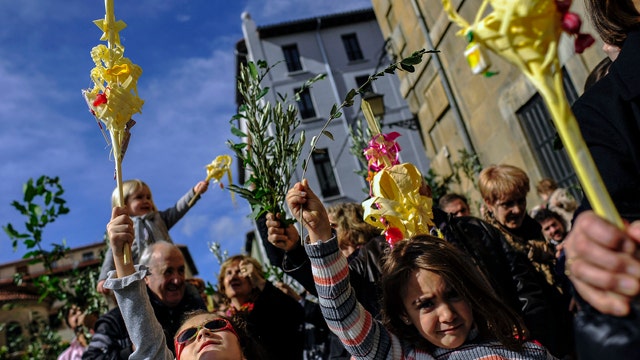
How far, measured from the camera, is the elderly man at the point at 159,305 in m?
2.82

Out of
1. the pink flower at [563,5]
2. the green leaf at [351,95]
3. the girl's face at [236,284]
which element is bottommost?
the girl's face at [236,284]

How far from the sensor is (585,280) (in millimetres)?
851

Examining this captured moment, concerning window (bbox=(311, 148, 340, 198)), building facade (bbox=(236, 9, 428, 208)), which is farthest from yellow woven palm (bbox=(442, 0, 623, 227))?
window (bbox=(311, 148, 340, 198))

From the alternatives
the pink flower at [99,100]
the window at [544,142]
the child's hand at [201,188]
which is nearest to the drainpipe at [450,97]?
the window at [544,142]

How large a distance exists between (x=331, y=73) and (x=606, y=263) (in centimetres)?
2452

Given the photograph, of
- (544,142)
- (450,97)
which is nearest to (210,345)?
(544,142)

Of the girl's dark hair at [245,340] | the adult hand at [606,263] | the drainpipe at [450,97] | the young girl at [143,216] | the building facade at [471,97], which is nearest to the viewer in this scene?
the adult hand at [606,263]

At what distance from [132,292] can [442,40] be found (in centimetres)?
744

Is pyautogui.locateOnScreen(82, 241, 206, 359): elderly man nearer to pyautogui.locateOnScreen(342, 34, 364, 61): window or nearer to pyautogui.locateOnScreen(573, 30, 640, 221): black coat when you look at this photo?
pyautogui.locateOnScreen(573, 30, 640, 221): black coat

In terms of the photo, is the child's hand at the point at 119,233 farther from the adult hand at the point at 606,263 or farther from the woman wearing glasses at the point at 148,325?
the adult hand at the point at 606,263

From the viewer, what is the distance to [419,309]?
195cm

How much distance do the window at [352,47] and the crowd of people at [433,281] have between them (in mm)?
22533

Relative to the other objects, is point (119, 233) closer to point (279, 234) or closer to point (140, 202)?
point (279, 234)

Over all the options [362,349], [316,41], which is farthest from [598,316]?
[316,41]
